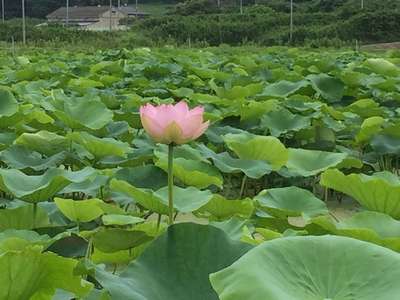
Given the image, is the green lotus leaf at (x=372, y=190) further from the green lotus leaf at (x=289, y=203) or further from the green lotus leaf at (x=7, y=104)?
the green lotus leaf at (x=7, y=104)

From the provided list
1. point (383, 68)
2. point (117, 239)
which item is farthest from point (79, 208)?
point (383, 68)

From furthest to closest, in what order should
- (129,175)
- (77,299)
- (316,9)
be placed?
1. (316,9)
2. (129,175)
3. (77,299)

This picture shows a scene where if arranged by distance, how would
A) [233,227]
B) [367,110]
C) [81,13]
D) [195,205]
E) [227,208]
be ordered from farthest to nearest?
[81,13] → [367,110] → [227,208] → [195,205] → [233,227]

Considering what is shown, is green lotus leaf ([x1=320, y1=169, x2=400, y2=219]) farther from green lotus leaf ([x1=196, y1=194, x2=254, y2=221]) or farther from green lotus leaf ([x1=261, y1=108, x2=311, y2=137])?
green lotus leaf ([x1=261, y1=108, x2=311, y2=137])

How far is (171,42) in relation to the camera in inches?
744

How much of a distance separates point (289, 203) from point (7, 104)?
1293mm

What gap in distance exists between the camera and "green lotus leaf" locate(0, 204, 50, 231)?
1346 millimetres

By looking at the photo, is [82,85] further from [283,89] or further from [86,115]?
[86,115]

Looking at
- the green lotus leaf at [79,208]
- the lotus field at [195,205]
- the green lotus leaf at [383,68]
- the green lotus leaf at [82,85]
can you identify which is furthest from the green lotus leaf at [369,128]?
the green lotus leaf at [383,68]

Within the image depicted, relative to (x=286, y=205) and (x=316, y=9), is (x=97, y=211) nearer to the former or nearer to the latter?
(x=286, y=205)

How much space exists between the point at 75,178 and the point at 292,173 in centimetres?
67

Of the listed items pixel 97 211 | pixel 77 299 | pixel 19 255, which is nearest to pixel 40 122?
pixel 97 211

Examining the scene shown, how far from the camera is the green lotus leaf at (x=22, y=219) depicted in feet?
4.42

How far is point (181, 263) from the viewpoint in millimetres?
902
